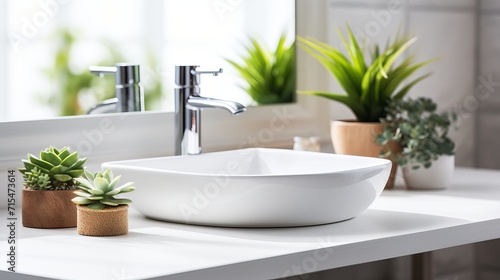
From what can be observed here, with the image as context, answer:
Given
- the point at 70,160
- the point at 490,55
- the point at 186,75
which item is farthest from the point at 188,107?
the point at 490,55

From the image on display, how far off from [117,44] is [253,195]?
6.09 feet

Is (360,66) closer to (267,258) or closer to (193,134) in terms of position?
(193,134)

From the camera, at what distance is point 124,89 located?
1.79 m

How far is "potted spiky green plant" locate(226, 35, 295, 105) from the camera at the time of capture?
2184 mm

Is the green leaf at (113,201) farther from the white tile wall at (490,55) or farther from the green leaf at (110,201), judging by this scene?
the white tile wall at (490,55)

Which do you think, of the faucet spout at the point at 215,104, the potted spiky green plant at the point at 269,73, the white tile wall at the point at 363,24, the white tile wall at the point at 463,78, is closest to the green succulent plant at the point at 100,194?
the faucet spout at the point at 215,104

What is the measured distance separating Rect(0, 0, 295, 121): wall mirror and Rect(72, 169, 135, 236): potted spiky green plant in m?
0.36

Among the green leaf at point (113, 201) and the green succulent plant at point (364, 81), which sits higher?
the green succulent plant at point (364, 81)

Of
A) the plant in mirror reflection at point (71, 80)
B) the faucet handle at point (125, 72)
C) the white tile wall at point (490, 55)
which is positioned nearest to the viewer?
the faucet handle at point (125, 72)

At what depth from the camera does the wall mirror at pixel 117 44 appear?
7.22 feet

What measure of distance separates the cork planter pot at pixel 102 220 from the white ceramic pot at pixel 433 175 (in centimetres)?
74

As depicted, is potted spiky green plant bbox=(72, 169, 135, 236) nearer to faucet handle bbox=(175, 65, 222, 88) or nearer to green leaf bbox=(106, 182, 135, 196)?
green leaf bbox=(106, 182, 135, 196)

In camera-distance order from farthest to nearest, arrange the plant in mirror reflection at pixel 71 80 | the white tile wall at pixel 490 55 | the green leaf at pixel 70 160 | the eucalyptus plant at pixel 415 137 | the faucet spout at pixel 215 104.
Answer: the plant in mirror reflection at pixel 71 80 < the white tile wall at pixel 490 55 < the eucalyptus plant at pixel 415 137 < the faucet spout at pixel 215 104 < the green leaf at pixel 70 160

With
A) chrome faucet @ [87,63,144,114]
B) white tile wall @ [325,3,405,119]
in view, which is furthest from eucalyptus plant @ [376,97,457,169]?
chrome faucet @ [87,63,144,114]
